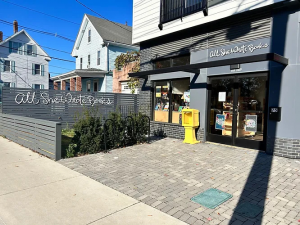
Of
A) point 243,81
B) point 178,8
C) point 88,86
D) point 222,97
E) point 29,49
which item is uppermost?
point 29,49

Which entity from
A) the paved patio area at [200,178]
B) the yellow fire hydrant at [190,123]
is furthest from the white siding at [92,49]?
the paved patio area at [200,178]

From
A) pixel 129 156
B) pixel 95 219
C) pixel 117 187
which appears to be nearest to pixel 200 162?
pixel 129 156

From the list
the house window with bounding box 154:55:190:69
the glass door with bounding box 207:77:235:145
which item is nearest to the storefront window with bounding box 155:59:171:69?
the house window with bounding box 154:55:190:69

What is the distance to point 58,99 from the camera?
10.9 m

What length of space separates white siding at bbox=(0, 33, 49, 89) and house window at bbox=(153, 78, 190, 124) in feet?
74.3

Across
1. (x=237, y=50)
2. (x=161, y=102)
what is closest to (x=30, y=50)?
(x=161, y=102)

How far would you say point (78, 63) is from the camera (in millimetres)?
23578

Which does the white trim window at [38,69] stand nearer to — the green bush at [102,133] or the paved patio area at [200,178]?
the green bush at [102,133]

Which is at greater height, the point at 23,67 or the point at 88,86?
the point at 23,67

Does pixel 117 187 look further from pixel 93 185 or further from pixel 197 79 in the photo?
pixel 197 79

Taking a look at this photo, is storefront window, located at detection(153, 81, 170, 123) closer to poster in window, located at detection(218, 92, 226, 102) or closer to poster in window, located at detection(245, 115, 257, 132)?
poster in window, located at detection(218, 92, 226, 102)

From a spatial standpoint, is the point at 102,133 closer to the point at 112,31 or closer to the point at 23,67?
the point at 112,31

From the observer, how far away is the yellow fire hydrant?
777 centimetres

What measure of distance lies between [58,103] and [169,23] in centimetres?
641
